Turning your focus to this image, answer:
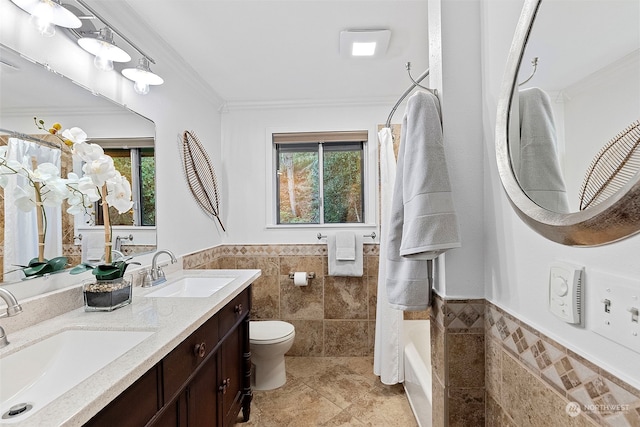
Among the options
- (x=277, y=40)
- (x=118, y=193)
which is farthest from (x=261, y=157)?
(x=118, y=193)

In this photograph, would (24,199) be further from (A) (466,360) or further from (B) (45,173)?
(A) (466,360)

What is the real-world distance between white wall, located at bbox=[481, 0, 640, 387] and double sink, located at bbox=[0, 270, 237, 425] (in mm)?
1105

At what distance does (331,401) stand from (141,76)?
7.57 feet

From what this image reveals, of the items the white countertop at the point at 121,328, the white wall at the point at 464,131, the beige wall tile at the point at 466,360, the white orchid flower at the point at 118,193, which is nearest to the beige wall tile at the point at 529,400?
the beige wall tile at the point at 466,360

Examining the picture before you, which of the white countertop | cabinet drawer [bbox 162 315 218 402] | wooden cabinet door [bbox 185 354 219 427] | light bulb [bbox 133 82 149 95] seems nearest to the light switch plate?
the white countertop

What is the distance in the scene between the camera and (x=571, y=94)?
628mm

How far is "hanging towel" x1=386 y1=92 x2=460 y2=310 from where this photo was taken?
0.95m

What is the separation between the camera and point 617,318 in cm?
52

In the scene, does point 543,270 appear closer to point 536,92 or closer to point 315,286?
point 536,92

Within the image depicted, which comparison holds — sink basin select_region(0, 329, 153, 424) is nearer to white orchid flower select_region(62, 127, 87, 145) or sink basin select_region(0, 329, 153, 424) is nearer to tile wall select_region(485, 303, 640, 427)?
white orchid flower select_region(62, 127, 87, 145)

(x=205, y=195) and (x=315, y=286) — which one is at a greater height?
(x=205, y=195)

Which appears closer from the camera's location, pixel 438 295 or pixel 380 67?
pixel 438 295

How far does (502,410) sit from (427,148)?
2.81 ft

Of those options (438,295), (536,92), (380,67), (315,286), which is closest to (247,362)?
(315,286)
